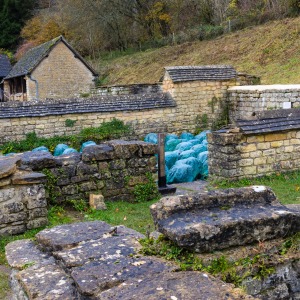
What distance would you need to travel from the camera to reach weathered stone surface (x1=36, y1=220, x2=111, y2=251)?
332 centimetres

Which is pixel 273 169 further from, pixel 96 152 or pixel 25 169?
pixel 25 169

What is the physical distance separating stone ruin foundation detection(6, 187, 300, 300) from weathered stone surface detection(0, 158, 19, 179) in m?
2.80

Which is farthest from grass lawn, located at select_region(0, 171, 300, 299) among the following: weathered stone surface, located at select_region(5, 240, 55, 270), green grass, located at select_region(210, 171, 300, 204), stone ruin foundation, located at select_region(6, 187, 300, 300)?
stone ruin foundation, located at select_region(6, 187, 300, 300)

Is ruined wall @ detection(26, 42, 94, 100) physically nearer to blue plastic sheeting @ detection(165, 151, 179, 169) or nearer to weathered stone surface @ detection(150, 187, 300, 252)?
blue plastic sheeting @ detection(165, 151, 179, 169)

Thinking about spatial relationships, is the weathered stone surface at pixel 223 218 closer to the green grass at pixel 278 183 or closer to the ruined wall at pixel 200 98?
the green grass at pixel 278 183

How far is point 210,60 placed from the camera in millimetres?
29828

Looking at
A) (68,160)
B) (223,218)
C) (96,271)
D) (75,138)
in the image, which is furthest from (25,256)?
(75,138)

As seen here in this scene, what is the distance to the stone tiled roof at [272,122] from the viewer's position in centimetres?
958

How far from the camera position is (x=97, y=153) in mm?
8352

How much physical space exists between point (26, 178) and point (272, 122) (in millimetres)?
6031

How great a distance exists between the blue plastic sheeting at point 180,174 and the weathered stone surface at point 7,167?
4.94 m

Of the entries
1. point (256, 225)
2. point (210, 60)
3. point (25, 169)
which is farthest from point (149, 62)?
point (256, 225)

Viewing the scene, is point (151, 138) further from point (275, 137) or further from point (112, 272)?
point (112, 272)

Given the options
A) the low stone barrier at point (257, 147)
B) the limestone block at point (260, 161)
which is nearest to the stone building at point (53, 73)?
the low stone barrier at point (257, 147)
